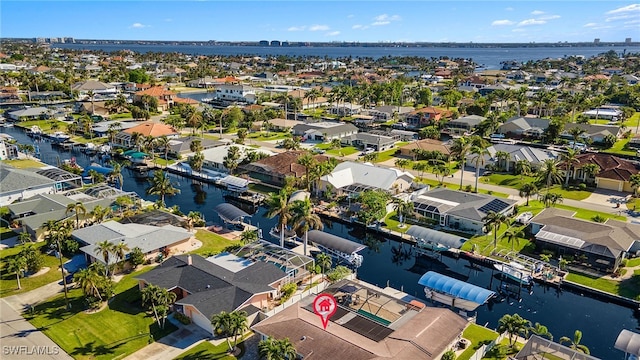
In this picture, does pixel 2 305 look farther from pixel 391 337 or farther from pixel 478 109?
pixel 478 109

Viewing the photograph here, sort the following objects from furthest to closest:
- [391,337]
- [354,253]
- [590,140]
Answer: [590,140] < [354,253] < [391,337]

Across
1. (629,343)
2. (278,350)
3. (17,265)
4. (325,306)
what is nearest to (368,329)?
(325,306)

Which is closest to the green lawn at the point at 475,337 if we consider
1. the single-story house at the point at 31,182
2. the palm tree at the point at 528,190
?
the palm tree at the point at 528,190

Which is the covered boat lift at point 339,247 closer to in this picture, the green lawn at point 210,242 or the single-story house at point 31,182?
the green lawn at point 210,242

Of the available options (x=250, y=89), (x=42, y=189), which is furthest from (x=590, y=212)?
(x=250, y=89)

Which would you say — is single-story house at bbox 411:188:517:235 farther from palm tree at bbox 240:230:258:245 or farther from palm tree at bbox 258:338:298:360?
palm tree at bbox 258:338:298:360

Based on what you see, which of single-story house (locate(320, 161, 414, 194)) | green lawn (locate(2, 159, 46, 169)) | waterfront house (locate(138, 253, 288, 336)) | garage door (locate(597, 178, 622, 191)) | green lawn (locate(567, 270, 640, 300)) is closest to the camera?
waterfront house (locate(138, 253, 288, 336))

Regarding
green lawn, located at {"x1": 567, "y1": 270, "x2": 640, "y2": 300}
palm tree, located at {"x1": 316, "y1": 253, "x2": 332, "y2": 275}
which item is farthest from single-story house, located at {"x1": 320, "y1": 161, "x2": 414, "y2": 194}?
green lawn, located at {"x1": 567, "y1": 270, "x2": 640, "y2": 300}
